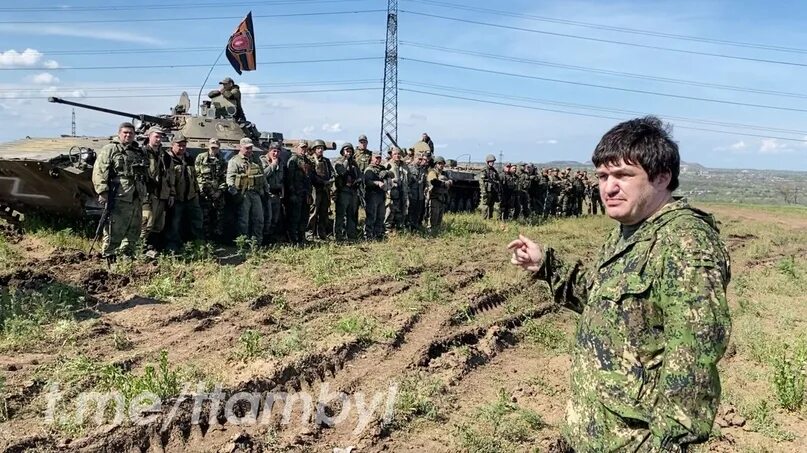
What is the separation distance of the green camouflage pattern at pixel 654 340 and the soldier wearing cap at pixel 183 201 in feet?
26.6

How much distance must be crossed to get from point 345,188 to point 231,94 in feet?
11.7

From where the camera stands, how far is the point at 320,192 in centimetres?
1227

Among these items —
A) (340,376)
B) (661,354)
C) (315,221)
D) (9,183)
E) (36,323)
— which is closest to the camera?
(661,354)

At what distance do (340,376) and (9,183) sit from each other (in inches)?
291

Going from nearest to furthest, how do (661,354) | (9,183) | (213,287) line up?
(661,354), (213,287), (9,183)

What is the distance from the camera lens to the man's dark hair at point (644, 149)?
227 centimetres

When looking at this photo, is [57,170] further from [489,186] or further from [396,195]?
[489,186]

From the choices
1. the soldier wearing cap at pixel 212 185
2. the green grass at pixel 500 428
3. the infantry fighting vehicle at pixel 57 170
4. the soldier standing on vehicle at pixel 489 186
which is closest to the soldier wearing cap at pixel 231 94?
the infantry fighting vehicle at pixel 57 170

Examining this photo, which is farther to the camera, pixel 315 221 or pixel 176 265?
pixel 315 221

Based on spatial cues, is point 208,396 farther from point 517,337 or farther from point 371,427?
point 517,337

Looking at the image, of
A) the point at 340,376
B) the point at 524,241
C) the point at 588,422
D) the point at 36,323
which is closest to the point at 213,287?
the point at 36,323

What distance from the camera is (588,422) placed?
2285 millimetres

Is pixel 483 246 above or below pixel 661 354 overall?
below

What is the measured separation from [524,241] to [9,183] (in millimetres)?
9641
